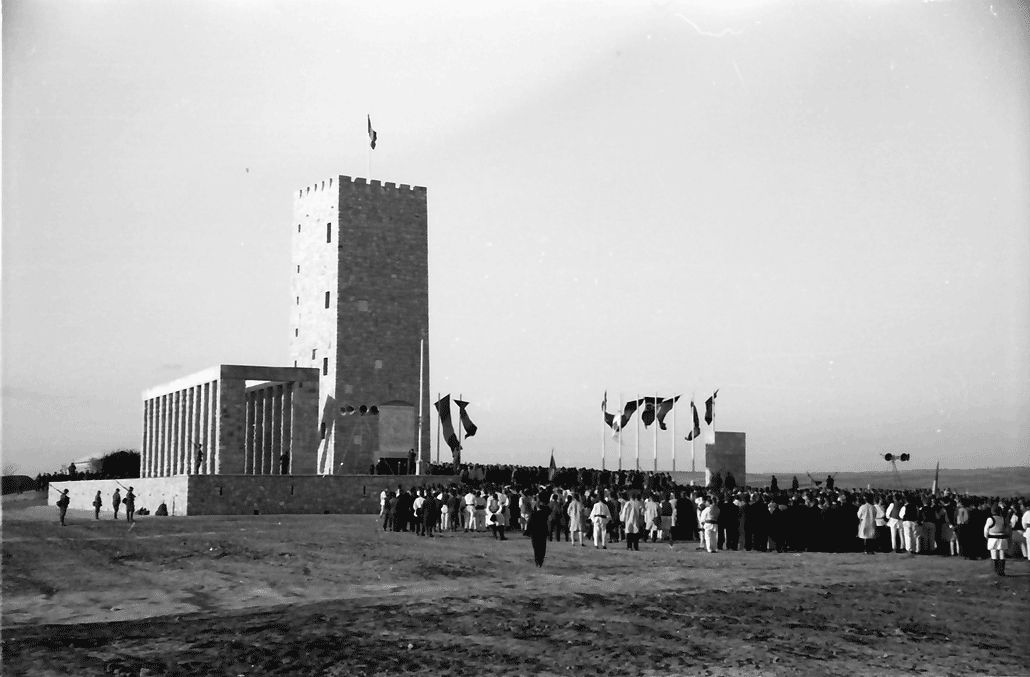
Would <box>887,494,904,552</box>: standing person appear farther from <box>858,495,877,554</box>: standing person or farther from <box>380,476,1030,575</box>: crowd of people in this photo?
<box>858,495,877,554</box>: standing person

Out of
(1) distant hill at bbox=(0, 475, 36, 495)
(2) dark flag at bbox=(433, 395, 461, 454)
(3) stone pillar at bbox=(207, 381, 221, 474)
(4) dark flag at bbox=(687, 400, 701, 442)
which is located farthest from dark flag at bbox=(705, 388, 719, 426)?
(1) distant hill at bbox=(0, 475, 36, 495)

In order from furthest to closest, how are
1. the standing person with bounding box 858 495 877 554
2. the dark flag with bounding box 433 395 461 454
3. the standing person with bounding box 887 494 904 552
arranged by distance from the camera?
the dark flag with bounding box 433 395 461 454 < the standing person with bounding box 887 494 904 552 < the standing person with bounding box 858 495 877 554

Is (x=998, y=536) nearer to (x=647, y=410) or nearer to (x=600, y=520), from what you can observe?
(x=600, y=520)

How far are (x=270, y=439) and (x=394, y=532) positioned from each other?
21392mm

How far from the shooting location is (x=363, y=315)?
47.2m

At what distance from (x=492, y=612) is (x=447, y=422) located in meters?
25.5

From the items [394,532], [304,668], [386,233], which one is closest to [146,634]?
[304,668]

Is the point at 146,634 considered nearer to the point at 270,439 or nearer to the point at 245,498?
the point at 245,498

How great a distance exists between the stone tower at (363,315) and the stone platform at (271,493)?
8.25m

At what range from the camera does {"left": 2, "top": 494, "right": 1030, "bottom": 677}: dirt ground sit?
1341cm

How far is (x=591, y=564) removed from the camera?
21109 mm

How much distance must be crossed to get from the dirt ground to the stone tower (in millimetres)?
22747

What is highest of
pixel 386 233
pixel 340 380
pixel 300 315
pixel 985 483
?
pixel 386 233

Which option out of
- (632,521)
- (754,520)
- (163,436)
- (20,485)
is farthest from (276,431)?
(754,520)
